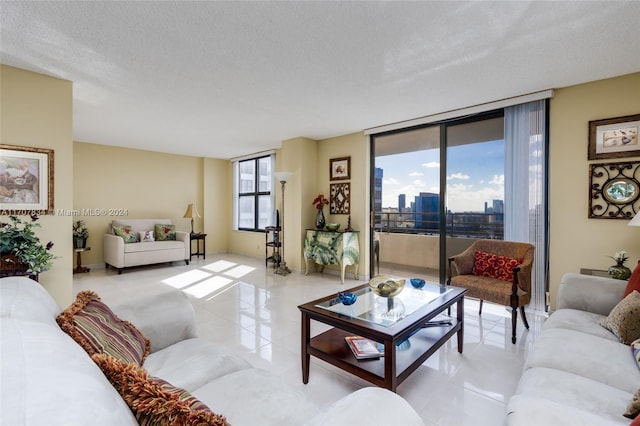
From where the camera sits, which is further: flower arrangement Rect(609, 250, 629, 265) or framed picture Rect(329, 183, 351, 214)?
framed picture Rect(329, 183, 351, 214)

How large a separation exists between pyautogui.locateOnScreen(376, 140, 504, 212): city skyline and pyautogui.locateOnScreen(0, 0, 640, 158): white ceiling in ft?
A: 2.24

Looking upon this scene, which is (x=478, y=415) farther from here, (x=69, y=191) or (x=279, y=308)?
(x=69, y=191)

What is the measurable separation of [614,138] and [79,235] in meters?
7.41

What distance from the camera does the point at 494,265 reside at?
312 centimetres

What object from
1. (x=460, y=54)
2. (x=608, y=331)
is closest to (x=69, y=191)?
(x=460, y=54)

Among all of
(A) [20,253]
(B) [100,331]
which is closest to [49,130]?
(A) [20,253]

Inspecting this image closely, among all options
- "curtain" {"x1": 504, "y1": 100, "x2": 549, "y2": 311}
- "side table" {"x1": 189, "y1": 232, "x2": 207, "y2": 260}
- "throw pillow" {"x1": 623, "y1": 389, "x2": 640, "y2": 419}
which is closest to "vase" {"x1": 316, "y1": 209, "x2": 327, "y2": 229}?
"curtain" {"x1": 504, "y1": 100, "x2": 549, "y2": 311}

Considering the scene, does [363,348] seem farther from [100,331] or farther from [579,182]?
[579,182]

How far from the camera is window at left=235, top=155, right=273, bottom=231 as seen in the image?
673 cm

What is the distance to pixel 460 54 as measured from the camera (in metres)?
2.43

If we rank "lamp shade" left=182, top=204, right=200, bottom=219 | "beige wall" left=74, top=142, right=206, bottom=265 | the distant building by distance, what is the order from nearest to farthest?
1. the distant building
2. "beige wall" left=74, top=142, right=206, bottom=265
3. "lamp shade" left=182, top=204, right=200, bottom=219

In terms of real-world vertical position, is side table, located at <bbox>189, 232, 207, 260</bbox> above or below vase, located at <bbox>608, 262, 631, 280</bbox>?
below

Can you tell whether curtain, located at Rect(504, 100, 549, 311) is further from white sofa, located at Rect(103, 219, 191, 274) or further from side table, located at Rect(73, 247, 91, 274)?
side table, located at Rect(73, 247, 91, 274)

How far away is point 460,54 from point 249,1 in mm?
1689
